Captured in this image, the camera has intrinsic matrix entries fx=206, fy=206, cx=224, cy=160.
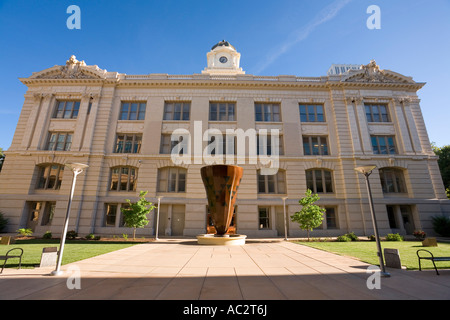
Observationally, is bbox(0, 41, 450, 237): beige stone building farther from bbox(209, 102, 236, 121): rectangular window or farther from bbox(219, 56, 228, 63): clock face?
bbox(219, 56, 228, 63): clock face

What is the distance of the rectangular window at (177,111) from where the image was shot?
974 inches


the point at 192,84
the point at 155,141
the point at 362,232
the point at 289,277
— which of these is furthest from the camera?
the point at 192,84

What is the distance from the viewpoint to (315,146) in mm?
24078

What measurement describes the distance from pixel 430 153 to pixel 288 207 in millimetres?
17673

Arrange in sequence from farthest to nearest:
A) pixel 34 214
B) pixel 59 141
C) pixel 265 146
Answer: pixel 265 146 < pixel 59 141 < pixel 34 214

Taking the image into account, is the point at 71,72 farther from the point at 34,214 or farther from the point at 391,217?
the point at 391,217

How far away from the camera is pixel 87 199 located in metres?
21.0

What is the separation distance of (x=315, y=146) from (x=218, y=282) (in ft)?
71.5

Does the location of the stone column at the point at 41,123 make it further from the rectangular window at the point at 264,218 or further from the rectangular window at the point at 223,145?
the rectangular window at the point at 264,218

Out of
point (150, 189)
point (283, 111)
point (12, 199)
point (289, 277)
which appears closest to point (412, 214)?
Answer: point (283, 111)

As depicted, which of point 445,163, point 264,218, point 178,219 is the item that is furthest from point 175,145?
point 445,163

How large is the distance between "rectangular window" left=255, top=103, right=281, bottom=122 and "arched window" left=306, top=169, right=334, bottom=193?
7.44 metres

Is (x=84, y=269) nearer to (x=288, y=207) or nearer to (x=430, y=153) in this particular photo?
(x=288, y=207)

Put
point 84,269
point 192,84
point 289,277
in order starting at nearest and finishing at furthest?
point 289,277 < point 84,269 < point 192,84
